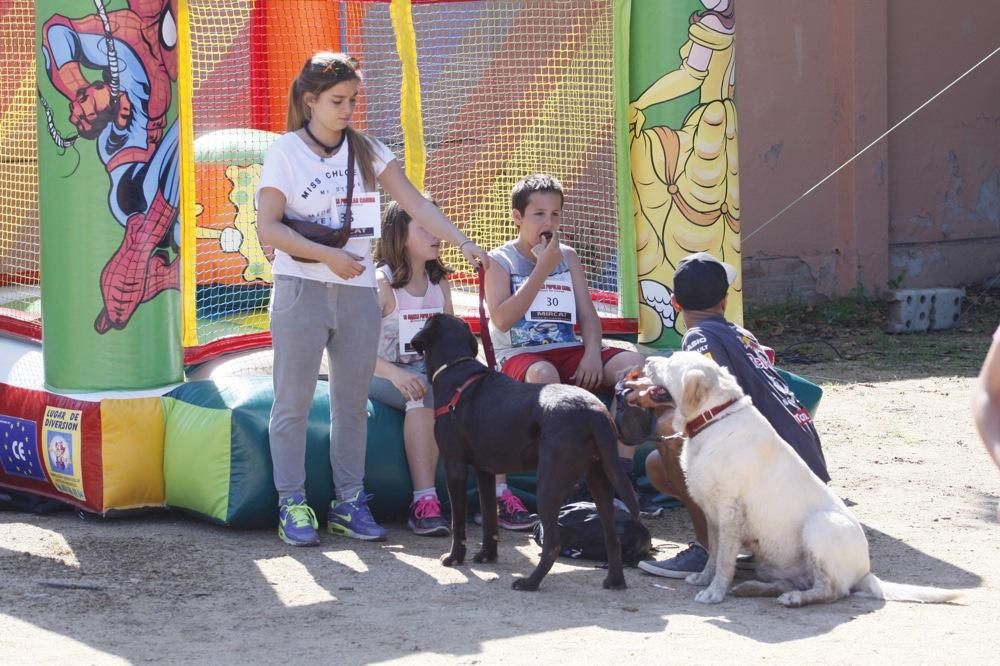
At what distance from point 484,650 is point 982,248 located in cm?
878

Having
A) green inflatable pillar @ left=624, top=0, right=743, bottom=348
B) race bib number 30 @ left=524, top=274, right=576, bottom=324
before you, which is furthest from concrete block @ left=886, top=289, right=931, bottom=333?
race bib number 30 @ left=524, top=274, right=576, bottom=324

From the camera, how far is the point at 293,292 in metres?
4.95

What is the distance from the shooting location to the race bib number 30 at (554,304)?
5676mm

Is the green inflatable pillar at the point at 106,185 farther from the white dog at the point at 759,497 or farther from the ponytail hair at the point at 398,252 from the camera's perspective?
the white dog at the point at 759,497

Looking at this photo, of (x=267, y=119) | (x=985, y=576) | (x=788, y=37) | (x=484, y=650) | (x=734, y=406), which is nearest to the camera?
(x=484, y=650)

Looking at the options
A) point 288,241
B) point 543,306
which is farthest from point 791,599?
point 288,241

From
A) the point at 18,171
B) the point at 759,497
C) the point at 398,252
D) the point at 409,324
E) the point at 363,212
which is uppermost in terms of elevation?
the point at 18,171

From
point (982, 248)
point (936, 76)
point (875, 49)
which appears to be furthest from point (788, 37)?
point (982, 248)

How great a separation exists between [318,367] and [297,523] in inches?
24.3

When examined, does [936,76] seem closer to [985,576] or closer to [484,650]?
[985,576]

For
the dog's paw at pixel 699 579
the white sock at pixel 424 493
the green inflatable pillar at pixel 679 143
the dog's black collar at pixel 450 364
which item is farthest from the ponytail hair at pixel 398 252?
the dog's paw at pixel 699 579

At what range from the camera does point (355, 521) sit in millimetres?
5199

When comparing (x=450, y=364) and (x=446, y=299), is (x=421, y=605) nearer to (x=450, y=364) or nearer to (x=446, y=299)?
(x=450, y=364)

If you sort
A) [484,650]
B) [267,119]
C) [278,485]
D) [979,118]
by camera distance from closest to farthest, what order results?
[484,650], [278,485], [267,119], [979,118]
